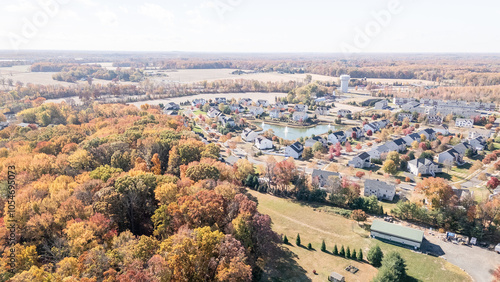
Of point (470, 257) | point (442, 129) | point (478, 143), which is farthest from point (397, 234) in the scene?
point (442, 129)

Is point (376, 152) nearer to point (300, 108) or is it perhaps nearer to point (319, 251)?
point (319, 251)

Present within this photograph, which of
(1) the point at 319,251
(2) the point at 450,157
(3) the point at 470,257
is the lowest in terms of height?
(1) the point at 319,251

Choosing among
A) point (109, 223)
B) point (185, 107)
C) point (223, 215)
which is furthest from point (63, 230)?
point (185, 107)

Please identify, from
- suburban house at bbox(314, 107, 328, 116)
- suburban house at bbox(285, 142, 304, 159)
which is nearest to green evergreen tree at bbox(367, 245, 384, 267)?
suburban house at bbox(285, 142, 304, 159)

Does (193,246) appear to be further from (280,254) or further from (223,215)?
(280,254)

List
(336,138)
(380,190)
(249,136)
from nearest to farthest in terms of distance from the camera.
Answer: (380,190)
(336,138)
(249,136)

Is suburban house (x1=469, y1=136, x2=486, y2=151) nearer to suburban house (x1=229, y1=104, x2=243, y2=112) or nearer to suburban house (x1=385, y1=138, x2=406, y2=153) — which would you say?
suburban house (x1=385, y1=138, x2=406, y2=153)

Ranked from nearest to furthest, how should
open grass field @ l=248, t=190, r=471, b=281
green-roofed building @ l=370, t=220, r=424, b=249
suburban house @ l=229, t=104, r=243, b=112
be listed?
→ 1. open grass field @ l=248, t=190, r=471, b=281
2. green-roofed building @ l=370, t=220, r=424, b=249
3. suburban house @ l=229, t=104, r=243, b=112
